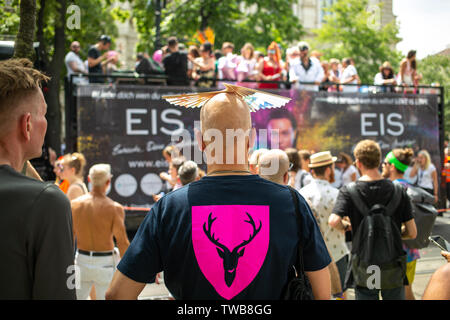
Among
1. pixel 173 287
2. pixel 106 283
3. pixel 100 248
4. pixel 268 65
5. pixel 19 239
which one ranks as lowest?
pixel 106 283

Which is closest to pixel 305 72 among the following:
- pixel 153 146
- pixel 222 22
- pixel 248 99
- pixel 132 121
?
pixel 153 146

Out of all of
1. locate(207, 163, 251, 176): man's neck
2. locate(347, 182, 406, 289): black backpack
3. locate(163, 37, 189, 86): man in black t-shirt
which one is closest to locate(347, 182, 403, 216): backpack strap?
locate(347, 182, 406, 289): black backpack

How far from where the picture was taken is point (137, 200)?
891 cm

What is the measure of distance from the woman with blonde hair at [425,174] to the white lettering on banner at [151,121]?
203 inches

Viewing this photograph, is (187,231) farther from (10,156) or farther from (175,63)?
(175,63)

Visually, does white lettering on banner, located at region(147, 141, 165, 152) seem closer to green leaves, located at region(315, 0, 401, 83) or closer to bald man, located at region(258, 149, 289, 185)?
bald man, located at region(258, 149, 289, 185)

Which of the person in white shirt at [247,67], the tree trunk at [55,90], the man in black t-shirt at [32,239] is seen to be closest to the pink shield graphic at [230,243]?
the man in black t-shirt at [32,239]

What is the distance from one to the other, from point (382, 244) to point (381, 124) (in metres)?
7.01

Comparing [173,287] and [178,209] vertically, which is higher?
[178,209]

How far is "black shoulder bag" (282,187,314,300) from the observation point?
1.90 m

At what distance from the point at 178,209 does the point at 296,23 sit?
865 inches

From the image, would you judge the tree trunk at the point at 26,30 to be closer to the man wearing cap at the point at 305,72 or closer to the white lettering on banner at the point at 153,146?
the white lettering on banner at the point at 153,146

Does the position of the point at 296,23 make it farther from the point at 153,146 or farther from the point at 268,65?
the point at 153,146

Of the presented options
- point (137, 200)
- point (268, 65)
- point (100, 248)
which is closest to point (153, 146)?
point (137, 200)
